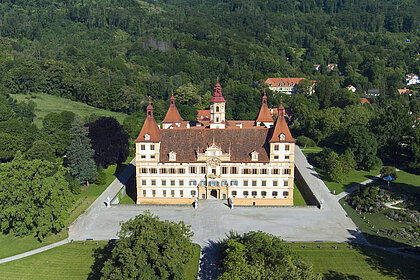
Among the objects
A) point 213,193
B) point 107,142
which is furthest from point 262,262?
point 107,142

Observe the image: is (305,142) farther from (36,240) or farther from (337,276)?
(36,240)

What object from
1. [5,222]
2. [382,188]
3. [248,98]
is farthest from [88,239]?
[248,98]

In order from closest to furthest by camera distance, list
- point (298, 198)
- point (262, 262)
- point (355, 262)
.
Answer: point (262, 262) → point (355, 262) → point (298, 198)

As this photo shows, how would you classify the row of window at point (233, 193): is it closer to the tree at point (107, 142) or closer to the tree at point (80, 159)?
the tree at point (80, 159)

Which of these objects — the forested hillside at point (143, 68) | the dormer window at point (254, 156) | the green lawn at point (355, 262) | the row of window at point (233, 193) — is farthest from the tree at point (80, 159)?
the forested hillside at point (143, 68)

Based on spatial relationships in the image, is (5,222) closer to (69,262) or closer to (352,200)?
(69,262)

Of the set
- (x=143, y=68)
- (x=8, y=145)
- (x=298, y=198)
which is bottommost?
(x=298, y=198)

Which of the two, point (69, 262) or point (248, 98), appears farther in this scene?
point (248, 98)
